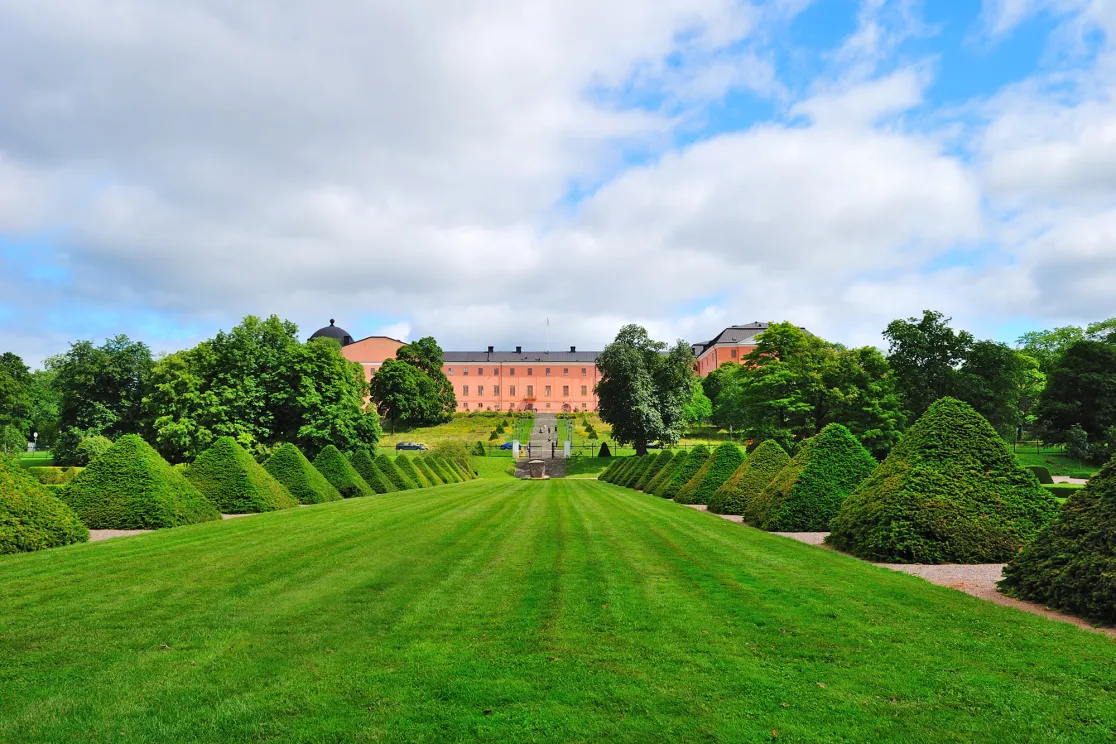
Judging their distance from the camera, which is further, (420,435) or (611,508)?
(420,435)

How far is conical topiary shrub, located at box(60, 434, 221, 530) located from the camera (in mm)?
15023

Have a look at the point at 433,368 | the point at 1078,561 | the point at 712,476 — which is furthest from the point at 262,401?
the point at 433,368

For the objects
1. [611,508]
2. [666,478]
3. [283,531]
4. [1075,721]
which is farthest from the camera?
[666,478]

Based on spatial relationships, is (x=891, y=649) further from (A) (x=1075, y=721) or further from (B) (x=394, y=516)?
(B) (x=394, y=516)

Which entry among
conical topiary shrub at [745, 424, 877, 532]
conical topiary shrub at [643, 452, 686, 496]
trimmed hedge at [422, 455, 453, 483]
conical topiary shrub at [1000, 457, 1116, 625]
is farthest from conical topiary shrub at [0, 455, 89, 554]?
trimmed hedge at [422, 455, 453, 483]

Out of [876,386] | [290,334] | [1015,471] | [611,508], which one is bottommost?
[611,508]

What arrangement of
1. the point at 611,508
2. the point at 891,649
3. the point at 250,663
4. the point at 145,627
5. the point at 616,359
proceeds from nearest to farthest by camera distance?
the point at 250,663, the point at 891,649, the point at 145,627, the point at 611,508, the point at 616,359

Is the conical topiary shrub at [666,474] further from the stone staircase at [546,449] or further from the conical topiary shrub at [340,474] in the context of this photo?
the stone staircase at [546,449]

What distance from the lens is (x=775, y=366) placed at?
43969 mm

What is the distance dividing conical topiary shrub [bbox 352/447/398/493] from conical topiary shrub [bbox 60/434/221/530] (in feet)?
40.9

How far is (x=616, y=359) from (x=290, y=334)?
83.3ft

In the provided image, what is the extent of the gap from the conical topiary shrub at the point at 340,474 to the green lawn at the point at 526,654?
53.3ft

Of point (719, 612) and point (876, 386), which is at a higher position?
point (876, 386)

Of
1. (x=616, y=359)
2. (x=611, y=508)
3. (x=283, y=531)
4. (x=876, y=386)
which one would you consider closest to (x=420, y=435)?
(x=616, y=359)
